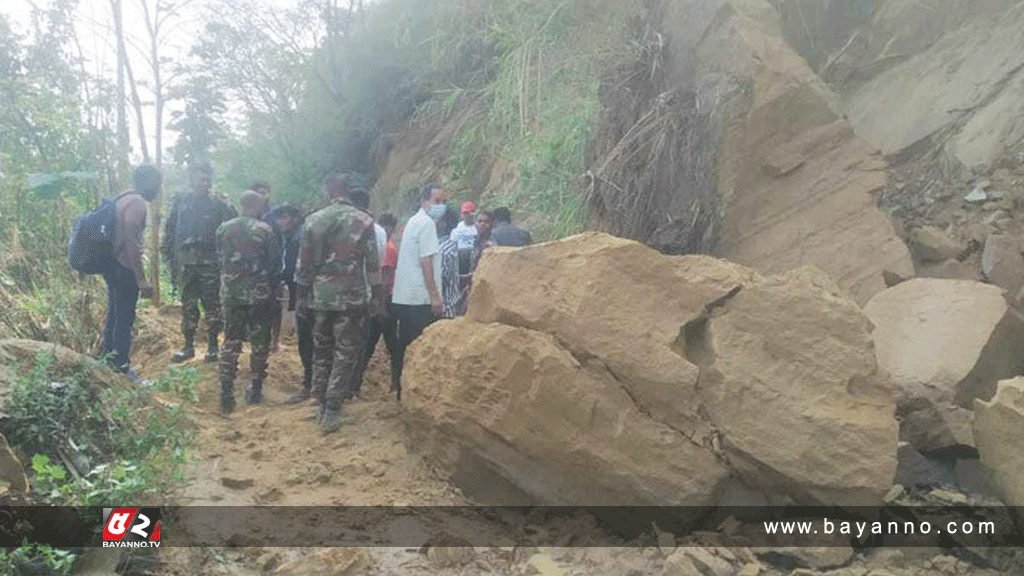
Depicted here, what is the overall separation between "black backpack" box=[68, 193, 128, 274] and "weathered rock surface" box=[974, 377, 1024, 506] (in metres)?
5.29

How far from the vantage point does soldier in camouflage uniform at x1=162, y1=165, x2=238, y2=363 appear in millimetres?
7148

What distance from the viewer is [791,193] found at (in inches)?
245

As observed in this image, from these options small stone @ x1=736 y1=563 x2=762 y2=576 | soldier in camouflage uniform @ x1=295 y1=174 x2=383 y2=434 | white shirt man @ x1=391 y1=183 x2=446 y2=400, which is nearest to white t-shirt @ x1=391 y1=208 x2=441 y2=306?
white shirt man @ x1=391 y1=183 x2=446 y2=400

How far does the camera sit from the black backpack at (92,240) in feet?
19.1

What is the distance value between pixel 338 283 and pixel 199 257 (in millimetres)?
2302

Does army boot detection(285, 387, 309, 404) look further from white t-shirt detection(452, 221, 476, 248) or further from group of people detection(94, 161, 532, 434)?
white t-shirt detection(452, 221, 476, 248)

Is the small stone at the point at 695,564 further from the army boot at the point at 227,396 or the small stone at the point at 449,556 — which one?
the army boot at the point at 227,396

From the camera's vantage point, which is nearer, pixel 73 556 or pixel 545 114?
pixel 73 556

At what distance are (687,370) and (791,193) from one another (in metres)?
2.84

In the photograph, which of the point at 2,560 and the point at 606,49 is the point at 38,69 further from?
the point at 2,560

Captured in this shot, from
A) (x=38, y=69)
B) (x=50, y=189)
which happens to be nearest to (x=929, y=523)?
(x=50, y=189)

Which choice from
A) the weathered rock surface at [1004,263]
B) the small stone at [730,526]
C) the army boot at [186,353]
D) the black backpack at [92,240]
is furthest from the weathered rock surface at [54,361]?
the weathered rock surface at [1004,263]

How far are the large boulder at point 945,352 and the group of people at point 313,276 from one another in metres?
2.84

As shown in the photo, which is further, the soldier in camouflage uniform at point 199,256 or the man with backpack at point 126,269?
the soldier in camouflage uniform at point 199,256
